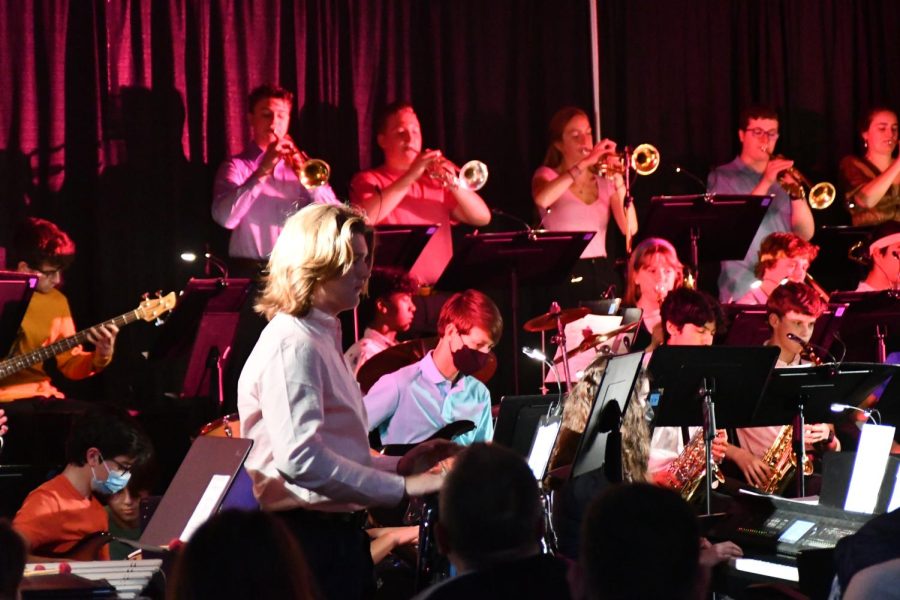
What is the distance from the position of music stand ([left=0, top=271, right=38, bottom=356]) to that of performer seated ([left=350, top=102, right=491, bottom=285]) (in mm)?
2667

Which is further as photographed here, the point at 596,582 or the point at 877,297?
the point at 877,297

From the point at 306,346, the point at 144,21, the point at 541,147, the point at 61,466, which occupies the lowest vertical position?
the point at 61,466

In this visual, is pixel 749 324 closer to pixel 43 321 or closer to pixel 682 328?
Answer: pixel 682 328

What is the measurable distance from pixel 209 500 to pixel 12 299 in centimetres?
305

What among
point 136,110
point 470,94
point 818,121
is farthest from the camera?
point 818,121

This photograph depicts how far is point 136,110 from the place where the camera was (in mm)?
8797

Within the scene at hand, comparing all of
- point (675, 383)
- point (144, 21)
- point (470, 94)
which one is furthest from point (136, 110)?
point (675, 383)

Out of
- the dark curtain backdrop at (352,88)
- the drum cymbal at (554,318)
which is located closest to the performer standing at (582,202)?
the dark curtain backdrop at (352,88)

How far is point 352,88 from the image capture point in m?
9.54

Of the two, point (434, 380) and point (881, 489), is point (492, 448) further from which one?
point (434, 380)

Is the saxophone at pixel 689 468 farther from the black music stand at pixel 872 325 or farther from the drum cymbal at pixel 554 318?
the black music stand at pixel 872 325

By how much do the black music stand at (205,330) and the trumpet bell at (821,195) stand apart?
4906 mm

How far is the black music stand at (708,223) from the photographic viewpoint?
28.2 feet

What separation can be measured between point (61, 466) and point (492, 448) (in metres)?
4.79
